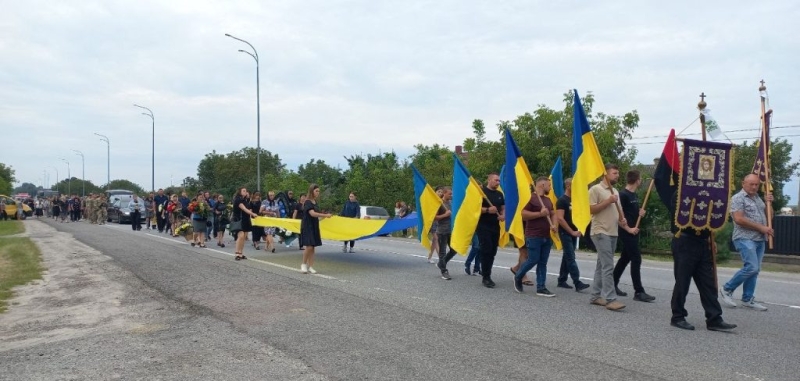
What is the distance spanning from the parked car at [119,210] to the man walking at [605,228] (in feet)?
123

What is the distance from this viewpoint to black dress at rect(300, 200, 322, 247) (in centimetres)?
1186

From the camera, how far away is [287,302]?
8.64 meters

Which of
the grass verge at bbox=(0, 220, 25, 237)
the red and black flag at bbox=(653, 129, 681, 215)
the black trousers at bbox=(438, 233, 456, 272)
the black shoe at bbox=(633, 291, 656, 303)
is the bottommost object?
the black shoe at bbox=(633, 291, 656, 303)

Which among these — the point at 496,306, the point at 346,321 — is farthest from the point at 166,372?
the point at 496,306

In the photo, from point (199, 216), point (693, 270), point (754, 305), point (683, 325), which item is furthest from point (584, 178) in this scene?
point (199, 216)

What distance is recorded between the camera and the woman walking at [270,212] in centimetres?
1733

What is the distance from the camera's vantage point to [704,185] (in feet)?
24.0

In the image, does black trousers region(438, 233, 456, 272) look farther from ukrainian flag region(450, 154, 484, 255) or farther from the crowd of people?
the crowd of people

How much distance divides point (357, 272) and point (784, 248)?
1669 centimetres

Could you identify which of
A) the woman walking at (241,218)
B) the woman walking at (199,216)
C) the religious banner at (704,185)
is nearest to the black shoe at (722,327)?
the religious banner at (704,185)

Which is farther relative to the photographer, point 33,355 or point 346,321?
point 346,321

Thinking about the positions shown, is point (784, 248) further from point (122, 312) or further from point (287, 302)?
point (122, 312)

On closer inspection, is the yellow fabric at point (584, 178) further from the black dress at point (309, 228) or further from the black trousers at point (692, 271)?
the black dress at point (309, 228)

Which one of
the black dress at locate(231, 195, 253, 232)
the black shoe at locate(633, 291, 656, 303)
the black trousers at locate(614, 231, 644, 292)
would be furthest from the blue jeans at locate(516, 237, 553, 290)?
the black dress at locate(231, 195, 253, 232)
